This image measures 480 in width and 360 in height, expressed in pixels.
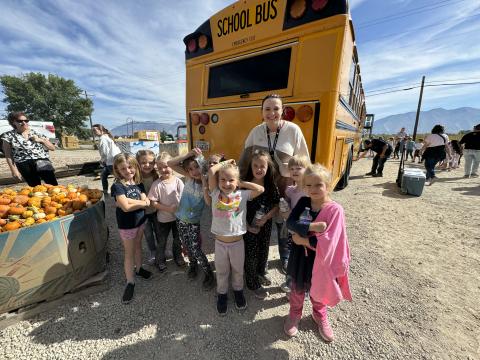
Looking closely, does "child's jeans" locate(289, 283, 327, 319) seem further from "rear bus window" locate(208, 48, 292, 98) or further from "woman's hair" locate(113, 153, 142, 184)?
"rear bus window" locate(208, 48, 292, 98)

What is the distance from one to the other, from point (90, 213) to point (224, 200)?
156cm

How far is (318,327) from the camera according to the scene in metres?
1.90

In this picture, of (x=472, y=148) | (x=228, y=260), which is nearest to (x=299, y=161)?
(x=228, y=260)

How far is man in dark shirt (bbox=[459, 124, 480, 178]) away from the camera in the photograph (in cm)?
731

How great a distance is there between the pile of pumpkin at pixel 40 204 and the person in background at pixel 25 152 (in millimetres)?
1383

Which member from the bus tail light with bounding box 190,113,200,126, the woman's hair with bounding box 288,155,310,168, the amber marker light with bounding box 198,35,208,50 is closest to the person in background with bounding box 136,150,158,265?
the bus tail light with bounding box 190,113,200,126

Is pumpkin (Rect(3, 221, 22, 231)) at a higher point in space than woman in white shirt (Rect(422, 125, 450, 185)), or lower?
lower

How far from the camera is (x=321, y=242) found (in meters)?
1.58

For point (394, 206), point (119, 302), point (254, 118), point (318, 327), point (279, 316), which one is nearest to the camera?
point (318, 327)

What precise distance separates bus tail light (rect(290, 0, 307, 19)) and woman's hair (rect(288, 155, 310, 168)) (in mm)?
1888

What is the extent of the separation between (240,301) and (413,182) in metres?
5.85

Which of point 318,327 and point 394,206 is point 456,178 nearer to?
point 394,206

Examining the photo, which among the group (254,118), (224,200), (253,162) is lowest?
(224,200)

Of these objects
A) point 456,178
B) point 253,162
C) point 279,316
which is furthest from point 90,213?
point 456,178
